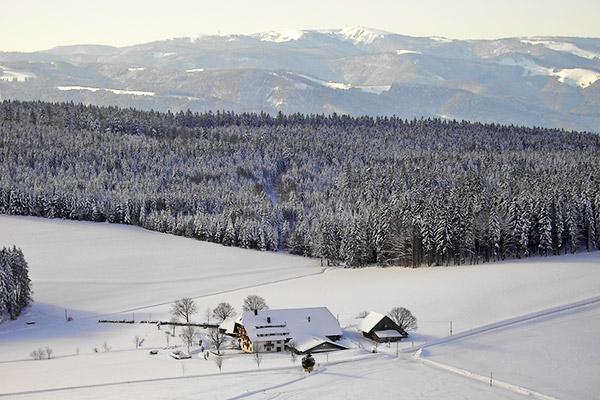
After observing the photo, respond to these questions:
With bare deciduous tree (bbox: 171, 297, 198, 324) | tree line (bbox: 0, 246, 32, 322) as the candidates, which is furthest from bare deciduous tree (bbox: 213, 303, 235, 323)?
tree line (bbox: 0, 246, 32, 322)

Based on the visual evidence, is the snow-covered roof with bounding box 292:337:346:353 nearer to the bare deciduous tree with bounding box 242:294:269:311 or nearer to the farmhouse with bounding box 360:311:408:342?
the farmhouse with bounding box 360:311:408:342

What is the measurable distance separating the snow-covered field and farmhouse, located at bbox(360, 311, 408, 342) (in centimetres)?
132

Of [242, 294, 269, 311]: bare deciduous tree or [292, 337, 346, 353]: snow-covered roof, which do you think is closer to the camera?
[292, 337, 346, 353]: snow-covered roof

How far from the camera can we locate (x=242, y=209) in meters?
157

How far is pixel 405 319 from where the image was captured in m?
71.0

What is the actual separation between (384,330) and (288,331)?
879cm

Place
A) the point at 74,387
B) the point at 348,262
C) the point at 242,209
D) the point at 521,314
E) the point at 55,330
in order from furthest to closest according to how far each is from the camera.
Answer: the point at 242,209, the point at 348,262, the point at 55,330, the point at 521,314, the point at 74,387

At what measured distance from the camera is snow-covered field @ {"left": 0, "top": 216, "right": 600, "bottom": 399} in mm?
53338

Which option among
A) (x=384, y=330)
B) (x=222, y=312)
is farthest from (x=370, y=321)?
(x=222, y=312)

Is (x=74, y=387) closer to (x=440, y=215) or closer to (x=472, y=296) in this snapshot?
(x=472, y=296)

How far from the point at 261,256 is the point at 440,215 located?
1382 inches

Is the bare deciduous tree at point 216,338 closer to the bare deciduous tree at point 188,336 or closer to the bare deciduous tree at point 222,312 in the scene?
the bare deciduous tree at point 188,336

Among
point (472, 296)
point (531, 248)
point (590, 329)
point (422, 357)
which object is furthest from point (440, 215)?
point (422, 357)

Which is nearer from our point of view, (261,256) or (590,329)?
(590,329)
